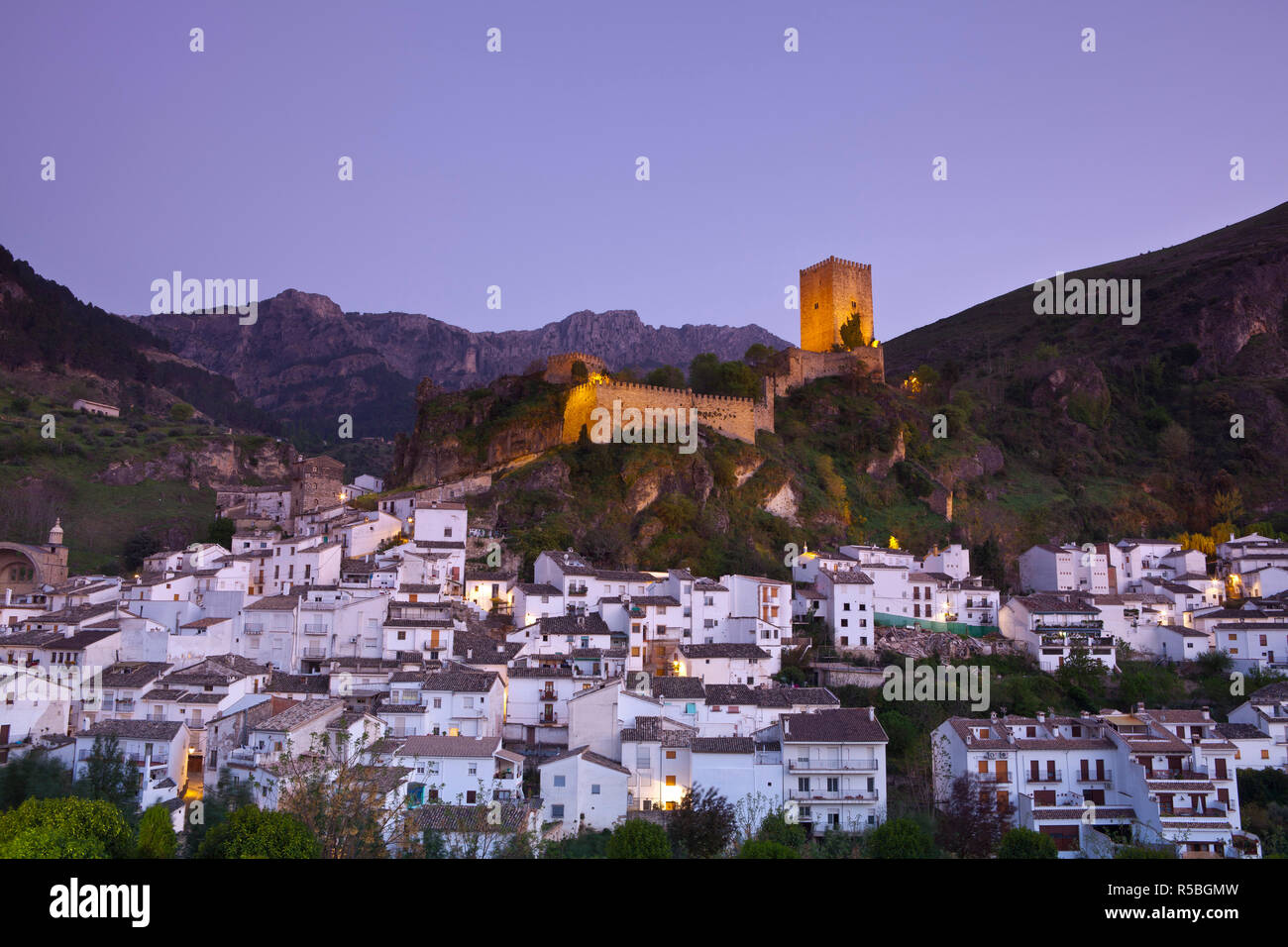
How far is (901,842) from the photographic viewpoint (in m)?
21.3

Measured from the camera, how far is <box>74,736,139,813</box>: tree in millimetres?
23656

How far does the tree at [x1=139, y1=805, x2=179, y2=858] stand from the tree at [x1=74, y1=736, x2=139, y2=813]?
3.59 m

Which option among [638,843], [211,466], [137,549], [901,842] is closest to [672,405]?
[137,549]

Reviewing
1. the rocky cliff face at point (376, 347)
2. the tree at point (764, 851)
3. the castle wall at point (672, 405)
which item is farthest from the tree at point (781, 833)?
the rocky cliff face at point (376, 347)

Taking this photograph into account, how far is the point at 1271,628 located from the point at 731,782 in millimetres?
25782

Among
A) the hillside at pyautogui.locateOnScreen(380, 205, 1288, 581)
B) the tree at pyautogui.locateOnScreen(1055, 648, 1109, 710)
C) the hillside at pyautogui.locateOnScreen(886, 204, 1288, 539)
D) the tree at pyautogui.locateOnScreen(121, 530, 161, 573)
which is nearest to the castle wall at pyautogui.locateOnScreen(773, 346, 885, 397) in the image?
the hillside at pyautogui.locateOnScreen(380, 205, 1288, 581)

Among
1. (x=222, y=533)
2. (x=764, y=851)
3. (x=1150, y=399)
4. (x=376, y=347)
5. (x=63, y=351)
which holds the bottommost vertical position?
(x=764, y=851)

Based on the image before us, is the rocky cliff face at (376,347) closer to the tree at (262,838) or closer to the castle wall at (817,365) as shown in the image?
the castle wall at (817,365)

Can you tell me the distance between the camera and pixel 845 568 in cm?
4247

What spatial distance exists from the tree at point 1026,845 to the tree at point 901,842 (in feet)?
5.48

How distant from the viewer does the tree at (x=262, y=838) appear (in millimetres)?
15359

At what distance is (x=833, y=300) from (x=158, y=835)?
64435 millimetres

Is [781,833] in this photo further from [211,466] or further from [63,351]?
[63,351]
